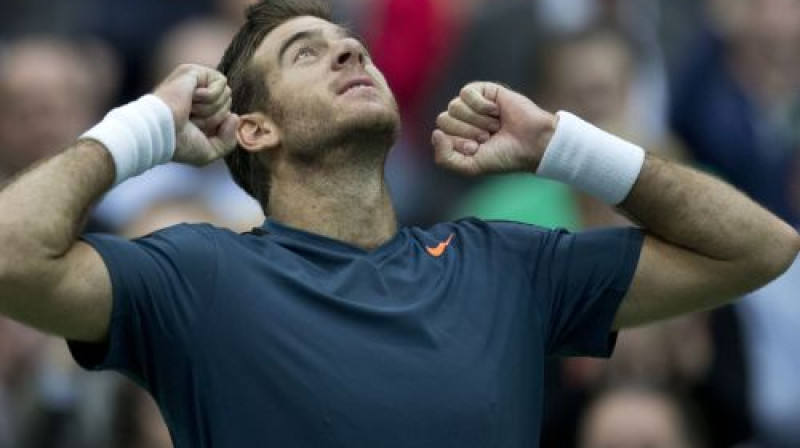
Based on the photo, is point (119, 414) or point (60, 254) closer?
point (60, 254)

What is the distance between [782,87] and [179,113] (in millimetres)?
4305

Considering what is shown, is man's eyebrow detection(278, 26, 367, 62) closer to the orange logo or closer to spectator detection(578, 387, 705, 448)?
the orange logo

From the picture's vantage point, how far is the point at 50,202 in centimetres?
463

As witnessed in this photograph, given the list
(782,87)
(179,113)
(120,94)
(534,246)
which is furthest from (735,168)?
(179,113)

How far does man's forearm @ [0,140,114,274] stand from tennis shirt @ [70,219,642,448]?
12 cm

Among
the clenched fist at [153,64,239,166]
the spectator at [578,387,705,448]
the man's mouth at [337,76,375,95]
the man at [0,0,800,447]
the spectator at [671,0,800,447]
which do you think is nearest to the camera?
the man at [0,0,800,447]

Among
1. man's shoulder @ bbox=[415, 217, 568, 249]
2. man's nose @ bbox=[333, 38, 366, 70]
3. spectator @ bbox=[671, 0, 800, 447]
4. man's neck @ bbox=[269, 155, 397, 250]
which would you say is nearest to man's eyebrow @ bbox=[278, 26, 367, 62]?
man's nose @ bbox=[333, 38, 366, 70]

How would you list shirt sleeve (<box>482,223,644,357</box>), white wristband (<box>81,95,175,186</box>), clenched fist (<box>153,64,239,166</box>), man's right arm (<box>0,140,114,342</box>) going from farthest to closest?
shirt sleeve (<box>482,223,644,357</box>) < clenched fist (<box>153,64,239,166</box>) < white wristband (<box>81,95,175,186</box>) < man's right arm (<box>0,140,114,342</box>)

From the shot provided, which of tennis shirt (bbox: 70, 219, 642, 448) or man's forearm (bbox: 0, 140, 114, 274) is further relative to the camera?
tennis shirt (bbox: 70, 219, 642, 448)

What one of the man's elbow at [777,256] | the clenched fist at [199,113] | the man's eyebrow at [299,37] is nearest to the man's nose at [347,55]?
the man's eyebrow at [299,37]

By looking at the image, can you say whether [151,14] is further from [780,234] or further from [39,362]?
[780,234]

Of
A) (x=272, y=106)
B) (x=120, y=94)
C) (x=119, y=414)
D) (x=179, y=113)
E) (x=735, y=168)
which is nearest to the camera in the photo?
(x=179, y=113)

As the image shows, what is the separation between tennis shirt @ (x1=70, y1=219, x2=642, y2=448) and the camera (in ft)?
15.3

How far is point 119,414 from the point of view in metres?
7.16
